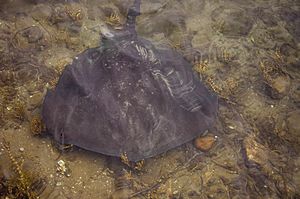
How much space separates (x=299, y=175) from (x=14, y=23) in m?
6.63

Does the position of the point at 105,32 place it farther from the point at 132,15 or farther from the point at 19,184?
the point at 19,184

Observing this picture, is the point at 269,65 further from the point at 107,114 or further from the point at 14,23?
the point at 14,23

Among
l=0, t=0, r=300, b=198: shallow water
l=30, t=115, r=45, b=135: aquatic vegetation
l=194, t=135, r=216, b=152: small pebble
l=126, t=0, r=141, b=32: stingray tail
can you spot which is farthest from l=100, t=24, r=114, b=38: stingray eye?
l=194, t=135, r=216, b=152: small pebble

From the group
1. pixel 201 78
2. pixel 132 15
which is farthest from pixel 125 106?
pixel 132 15

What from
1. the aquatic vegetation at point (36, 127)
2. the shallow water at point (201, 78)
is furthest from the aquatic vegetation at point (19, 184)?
the aquatic vegetation at point (36, 127)

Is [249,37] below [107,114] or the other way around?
below

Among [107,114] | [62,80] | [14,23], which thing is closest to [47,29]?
[14,23]

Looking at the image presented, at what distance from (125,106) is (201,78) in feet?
8.26

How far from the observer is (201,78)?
6688mm

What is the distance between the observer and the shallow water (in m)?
4.98

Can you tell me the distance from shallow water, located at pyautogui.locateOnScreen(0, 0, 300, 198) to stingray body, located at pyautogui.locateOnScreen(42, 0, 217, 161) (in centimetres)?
62

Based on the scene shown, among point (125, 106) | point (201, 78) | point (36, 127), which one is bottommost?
point (201, 78)

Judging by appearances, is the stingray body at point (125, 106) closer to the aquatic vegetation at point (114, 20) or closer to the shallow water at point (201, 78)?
the shallow water at point (201, 78)

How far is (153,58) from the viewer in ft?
17.7
